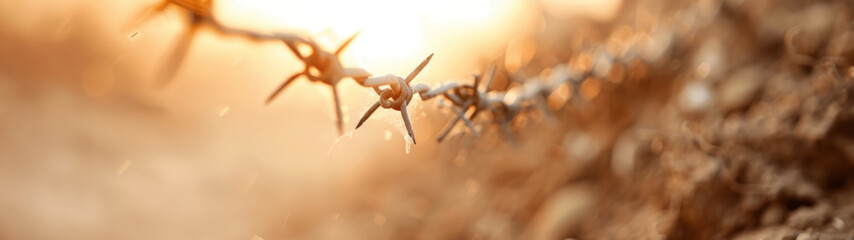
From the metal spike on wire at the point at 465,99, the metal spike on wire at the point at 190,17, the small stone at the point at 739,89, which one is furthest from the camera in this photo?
the small stone at the point at 739,89

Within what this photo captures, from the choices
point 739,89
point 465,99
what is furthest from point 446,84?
point 739,89

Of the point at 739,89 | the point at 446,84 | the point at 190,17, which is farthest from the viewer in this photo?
the point at 739,89

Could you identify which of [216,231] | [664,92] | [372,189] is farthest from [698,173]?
[216,231]

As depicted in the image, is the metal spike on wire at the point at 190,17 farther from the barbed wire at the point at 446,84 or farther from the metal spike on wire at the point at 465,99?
the metal spike on wire at the point at 465,99

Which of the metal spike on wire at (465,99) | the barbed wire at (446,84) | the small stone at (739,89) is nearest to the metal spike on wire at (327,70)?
the barbed wire at (446,84)

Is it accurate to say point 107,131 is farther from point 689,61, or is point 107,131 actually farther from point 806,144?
point 806,144

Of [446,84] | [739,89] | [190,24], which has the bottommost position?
[190,24]

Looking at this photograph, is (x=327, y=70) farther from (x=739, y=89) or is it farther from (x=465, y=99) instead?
(x=739, y=89)

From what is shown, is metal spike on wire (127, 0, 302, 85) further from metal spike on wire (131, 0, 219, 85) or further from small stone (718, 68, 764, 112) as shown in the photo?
small stone (718, 68, 764, 112)
